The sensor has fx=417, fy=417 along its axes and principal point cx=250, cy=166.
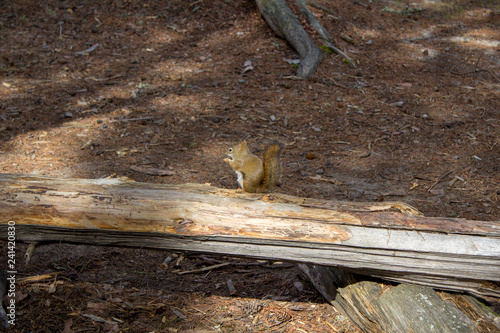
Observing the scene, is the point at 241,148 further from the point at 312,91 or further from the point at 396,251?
the point at 312,91

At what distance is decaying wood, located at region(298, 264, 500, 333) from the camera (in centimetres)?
203

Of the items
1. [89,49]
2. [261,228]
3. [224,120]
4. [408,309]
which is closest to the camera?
[408,309]

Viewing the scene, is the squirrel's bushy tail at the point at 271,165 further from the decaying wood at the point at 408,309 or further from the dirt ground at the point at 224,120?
the decaying wood at the point at 408,309

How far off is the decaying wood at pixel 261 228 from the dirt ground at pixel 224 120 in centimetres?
48

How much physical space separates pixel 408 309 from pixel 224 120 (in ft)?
10.6

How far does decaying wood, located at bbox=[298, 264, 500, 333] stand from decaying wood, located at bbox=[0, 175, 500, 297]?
81 mm

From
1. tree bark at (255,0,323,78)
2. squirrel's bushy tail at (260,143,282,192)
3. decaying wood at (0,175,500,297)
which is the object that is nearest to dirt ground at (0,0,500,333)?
tree bark at (255,0,323,78)

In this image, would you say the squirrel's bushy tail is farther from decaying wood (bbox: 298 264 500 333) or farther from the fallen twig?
the fallen twig

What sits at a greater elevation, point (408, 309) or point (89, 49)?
point (89, 49)

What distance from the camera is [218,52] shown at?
6.21m

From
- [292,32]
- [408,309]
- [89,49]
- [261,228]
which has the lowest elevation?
[292,32]

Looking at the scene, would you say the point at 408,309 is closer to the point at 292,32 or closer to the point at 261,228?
the point at 261,228

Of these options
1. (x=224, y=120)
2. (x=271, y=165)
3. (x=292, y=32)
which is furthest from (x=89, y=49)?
(x=271, y=165)

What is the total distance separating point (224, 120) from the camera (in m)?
4.86
